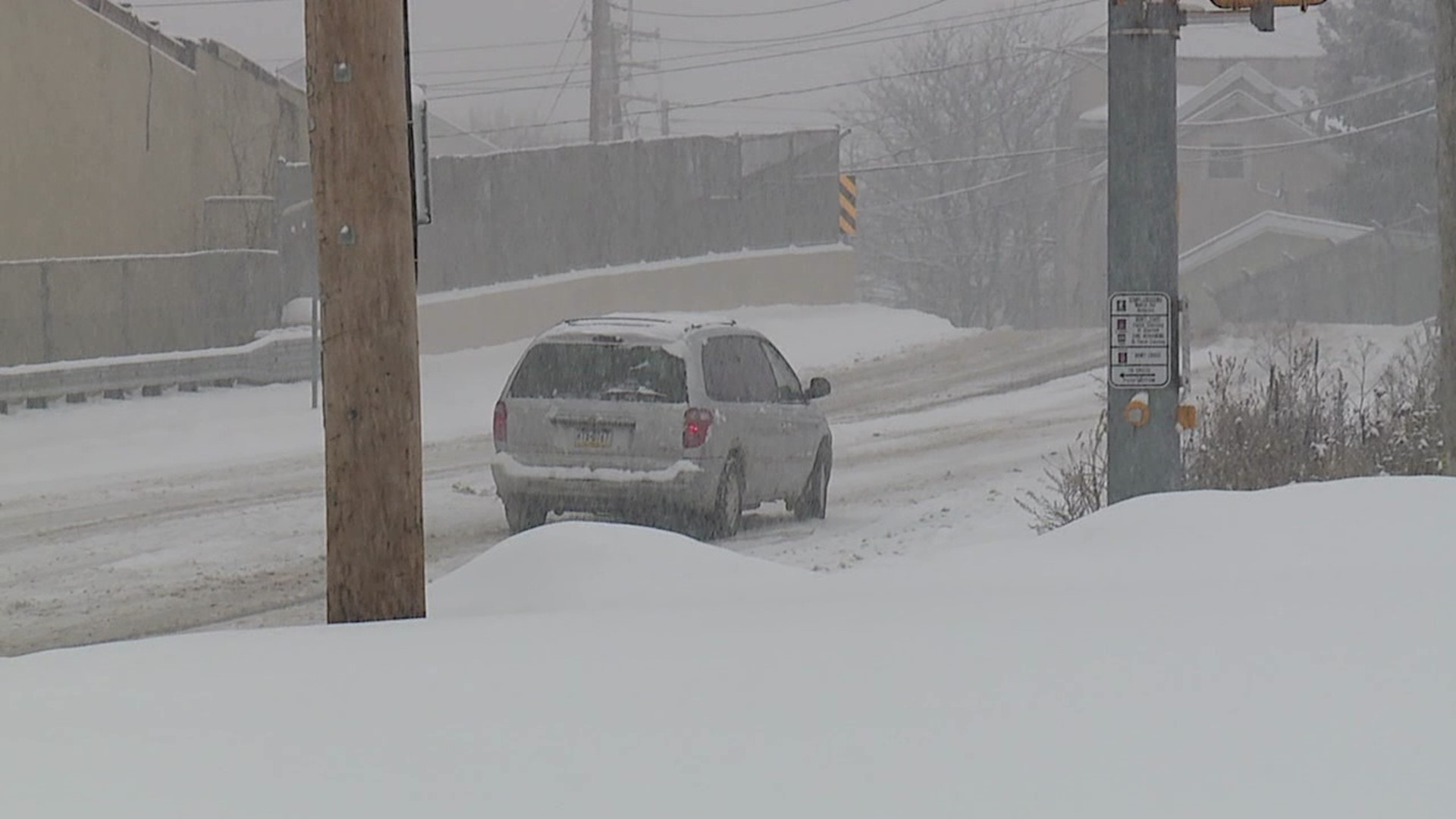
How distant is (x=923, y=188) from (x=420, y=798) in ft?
224

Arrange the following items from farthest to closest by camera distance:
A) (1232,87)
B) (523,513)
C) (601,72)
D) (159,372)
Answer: (1232,87)
(601,72)
(159,372)
(523,513)

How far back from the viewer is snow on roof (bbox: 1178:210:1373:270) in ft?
171

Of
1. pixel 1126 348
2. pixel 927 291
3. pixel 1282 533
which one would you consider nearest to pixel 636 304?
pixel 1126 348

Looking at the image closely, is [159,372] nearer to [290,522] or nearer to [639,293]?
[290,522]

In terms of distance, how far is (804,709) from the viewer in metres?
5.27

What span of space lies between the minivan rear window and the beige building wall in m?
15.9

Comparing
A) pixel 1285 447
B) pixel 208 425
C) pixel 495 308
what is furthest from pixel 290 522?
pixel 495 308

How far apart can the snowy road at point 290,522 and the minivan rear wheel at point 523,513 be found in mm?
193

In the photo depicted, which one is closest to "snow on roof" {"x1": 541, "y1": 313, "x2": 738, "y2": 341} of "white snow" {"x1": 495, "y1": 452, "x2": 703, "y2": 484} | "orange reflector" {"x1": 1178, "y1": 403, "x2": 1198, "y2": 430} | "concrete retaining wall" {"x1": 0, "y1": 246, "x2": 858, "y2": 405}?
"white snow" {"x1": 495, "y1": 452, "x2": 703, "y2": 484}

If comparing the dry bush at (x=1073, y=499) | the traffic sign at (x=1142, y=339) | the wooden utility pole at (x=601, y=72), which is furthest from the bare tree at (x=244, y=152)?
the traffic sign at (x=1142, y=339)

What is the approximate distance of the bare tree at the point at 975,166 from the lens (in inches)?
2692

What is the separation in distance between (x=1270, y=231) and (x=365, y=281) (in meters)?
50.1

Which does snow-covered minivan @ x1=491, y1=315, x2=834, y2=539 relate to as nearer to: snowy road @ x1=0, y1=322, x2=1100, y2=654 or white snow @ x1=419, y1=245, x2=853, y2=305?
snowy road @ x1=0, y1=322, x2=1100, y2=654

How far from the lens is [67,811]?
439 centimetres
